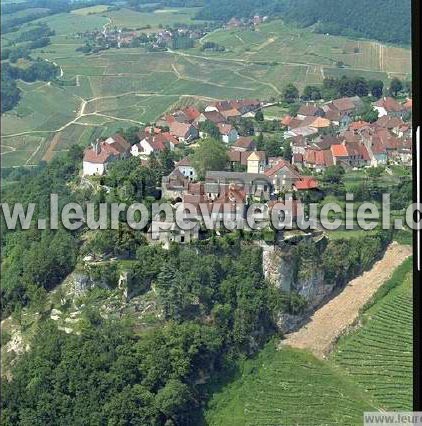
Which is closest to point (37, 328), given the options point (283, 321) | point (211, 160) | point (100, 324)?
point (100, 324)

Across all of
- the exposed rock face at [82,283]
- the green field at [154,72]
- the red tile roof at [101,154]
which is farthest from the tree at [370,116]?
the exposed rock face at [82,283]

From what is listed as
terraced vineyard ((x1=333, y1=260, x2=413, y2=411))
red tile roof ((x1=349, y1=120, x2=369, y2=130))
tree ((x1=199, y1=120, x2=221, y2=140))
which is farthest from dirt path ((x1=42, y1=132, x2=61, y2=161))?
terraced vineyard ((x1=333, y1=260, x2=413, y2=411))

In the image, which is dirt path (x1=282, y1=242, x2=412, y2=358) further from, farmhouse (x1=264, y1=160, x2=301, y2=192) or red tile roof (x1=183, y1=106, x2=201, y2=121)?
red tile roof (x1=183, y1=106, x2=201, y2=121)

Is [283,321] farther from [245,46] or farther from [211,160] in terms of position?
[245,46]

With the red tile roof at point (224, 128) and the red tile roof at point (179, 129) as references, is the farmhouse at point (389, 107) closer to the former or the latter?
the red tile roof at point (224, 128)

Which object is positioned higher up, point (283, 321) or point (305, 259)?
point (305, 259)

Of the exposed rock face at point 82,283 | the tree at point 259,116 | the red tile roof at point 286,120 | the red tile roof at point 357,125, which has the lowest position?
the exposed rock face at point 82,283

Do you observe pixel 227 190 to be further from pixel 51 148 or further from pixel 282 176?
pixel 51 148
